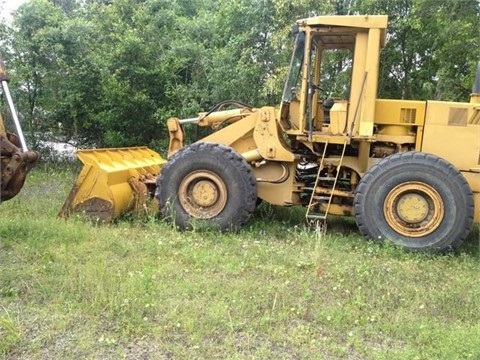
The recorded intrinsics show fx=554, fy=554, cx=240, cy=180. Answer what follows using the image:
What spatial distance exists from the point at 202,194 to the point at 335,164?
5.54 ft

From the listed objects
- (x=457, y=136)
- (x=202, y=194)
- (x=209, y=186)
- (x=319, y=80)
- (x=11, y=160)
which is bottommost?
(x=202, y=194)

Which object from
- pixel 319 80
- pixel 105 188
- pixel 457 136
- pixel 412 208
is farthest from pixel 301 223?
pixel 105 188

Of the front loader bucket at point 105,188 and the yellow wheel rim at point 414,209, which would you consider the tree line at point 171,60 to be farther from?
the yellow wheel rim at point 414,209

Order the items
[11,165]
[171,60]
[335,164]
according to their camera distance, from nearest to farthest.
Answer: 1. [11,165]
2. [335,164]
3. [171,60]

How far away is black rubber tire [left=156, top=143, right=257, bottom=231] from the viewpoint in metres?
6.61

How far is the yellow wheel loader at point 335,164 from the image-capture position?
243 inches

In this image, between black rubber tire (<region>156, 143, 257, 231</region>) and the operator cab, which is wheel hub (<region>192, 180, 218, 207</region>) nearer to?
black rubber tire (<region>156, 143, 257, 231</region>)

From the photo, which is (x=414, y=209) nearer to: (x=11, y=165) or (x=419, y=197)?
(x=419, y=197)

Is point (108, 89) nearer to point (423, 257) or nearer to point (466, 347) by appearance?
point (423, 257)

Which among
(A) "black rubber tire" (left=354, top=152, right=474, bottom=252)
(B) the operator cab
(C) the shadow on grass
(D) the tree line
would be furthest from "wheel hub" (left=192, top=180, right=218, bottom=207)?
(D) the tree line

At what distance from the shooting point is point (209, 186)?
6750 millimetres

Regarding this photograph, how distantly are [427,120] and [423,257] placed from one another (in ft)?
5.70

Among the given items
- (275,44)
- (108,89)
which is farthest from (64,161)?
(275,44)

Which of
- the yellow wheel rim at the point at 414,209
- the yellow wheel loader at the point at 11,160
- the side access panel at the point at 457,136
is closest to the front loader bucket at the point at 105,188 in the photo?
the yellow wheel loader at the point at 11,160
